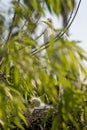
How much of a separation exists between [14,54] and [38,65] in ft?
0.33

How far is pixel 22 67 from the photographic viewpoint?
1.41 metres

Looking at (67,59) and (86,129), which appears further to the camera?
(86,129)

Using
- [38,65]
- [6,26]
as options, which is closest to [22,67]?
[38,65]

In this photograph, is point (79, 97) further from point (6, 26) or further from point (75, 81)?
point (6, 26)

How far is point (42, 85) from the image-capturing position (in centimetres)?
151

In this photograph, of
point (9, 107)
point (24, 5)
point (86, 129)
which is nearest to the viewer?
point (24, 5)

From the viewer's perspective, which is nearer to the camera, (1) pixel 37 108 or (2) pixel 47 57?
(2) pixel 47 57

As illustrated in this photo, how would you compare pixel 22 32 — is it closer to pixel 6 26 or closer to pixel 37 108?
pixel 6 26

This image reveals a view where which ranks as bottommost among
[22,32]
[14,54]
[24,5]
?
[14,54]

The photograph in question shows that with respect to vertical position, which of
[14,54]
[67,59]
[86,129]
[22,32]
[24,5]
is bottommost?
[86,129]

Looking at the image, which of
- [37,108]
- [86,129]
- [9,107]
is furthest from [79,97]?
[37,108]

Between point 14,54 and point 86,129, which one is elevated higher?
point 14,54

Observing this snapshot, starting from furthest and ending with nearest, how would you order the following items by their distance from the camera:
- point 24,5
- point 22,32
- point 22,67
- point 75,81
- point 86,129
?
point 86,129
point 24,5
point 22,32
point 75,81
point 22,67

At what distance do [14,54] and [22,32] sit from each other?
217mm
